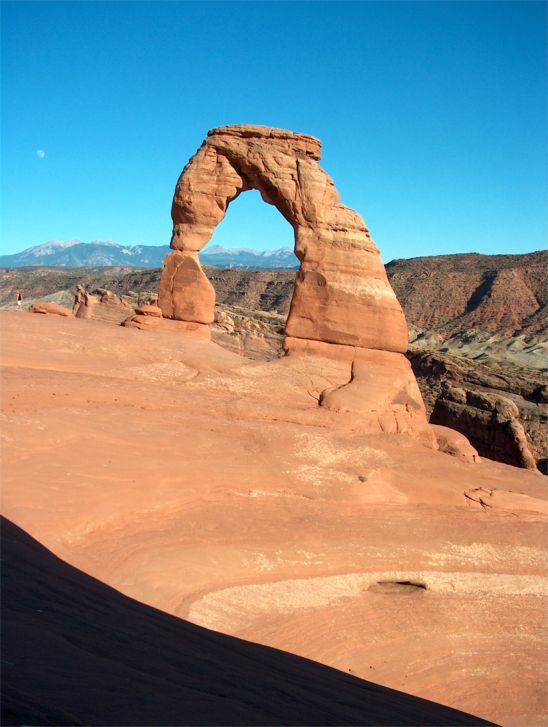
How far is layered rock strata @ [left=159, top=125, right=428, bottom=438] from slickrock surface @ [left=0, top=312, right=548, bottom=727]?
1.48m

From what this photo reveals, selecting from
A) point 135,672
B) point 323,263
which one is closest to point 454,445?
point 323,263

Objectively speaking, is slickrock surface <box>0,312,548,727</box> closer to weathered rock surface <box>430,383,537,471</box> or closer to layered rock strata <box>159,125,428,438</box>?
layered rock strata <box>159,125,428,438</box>

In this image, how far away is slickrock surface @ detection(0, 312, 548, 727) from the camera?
24.7 feet

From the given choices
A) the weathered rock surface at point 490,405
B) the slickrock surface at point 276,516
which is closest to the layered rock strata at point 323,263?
the slickrock surface at point 276,516

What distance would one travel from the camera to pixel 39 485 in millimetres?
7906

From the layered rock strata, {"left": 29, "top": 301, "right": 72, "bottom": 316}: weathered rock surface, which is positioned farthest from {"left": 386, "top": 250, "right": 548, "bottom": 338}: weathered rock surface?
{"left": 29, "top": 301, "right": 72, "bottom": 316}: weathered rock surface

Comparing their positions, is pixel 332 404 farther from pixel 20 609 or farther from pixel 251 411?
pixel 20 609

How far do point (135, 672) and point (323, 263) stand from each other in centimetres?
1044

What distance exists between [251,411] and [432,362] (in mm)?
19879

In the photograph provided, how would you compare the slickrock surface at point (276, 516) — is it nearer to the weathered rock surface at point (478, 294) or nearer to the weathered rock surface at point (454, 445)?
the weathered rock surface at point (454, 445)

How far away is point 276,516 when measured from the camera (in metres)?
9.37

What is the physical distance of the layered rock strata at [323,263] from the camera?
44.4 feet

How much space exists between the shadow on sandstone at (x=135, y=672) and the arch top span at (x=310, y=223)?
793 centimetres

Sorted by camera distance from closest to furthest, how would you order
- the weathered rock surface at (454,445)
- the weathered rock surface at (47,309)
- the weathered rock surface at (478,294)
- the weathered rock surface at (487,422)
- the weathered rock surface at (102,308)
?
the weathered rock surface at (454,445), the weathered rock surface at (47,309), the weathered rock surface at (487,422), the weathered rock surface at (102,308), the weathered rock surface at (478,294)
